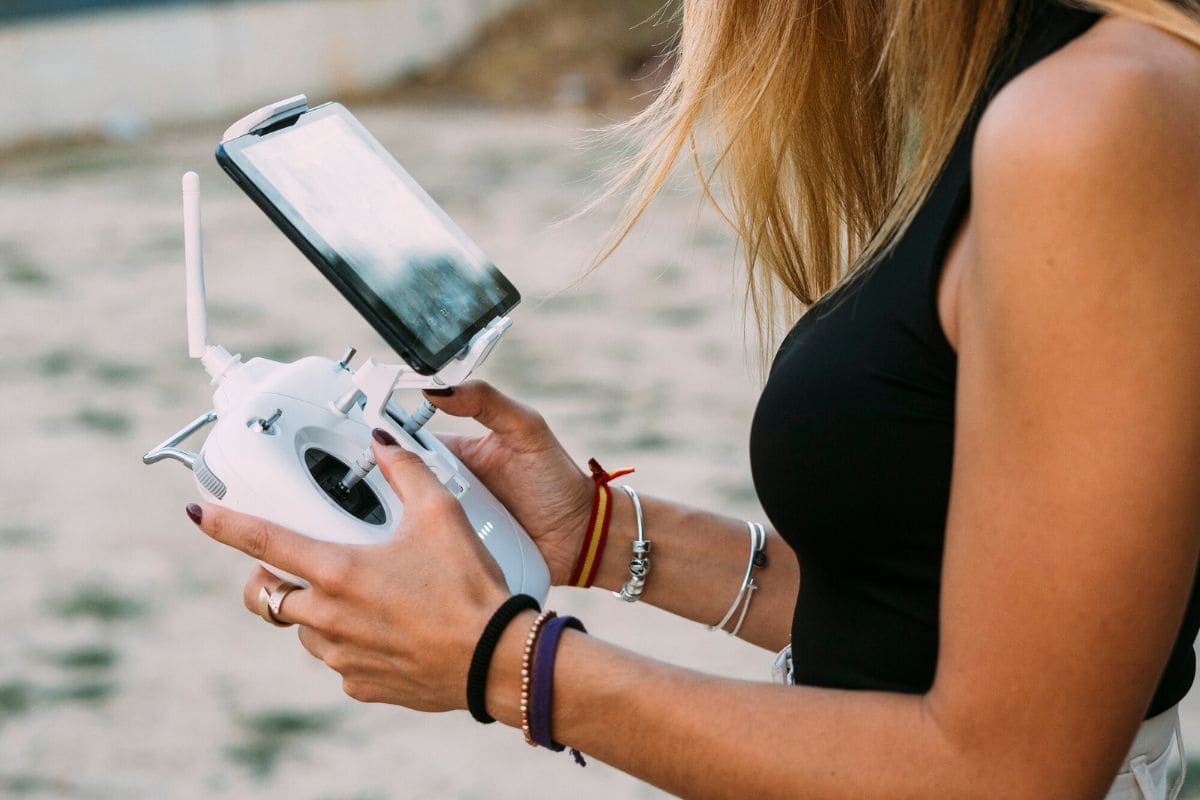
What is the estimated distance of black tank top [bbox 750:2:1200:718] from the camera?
85cm

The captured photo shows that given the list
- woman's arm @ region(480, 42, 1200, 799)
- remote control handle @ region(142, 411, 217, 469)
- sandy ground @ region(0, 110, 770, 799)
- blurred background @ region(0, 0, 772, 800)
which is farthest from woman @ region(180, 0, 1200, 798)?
sandy ground @ region(0, 110, 770, 799)

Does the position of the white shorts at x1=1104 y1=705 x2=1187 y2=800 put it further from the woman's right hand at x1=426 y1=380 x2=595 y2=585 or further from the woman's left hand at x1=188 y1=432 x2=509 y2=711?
the woman's right hand at x1=426 y1=380 x2=595 y2=585

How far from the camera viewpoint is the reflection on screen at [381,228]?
3.63 ft

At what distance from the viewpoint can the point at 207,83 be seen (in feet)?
34.8

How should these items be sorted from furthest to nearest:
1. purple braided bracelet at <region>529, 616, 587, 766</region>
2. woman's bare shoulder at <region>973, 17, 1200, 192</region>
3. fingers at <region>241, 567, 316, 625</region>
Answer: fingers at <region>241, 567, 316, 625</region> < purple braided bracelet at <region>529, 616, 587, 766</region> < woman's bare shoulder at <region>973, 17, 1200, 192</region>

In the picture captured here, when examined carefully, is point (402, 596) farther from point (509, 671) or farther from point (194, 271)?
point (194, 271)

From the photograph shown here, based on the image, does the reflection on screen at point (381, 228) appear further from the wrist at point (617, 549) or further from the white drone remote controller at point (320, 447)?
the wrist at point (617, 549)

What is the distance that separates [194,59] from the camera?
10547 millimetres

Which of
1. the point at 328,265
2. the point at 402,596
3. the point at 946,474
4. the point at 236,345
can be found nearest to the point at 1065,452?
the point at 946,474

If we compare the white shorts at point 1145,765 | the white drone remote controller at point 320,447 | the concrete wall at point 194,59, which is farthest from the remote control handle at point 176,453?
the concrete wall at point 194,59

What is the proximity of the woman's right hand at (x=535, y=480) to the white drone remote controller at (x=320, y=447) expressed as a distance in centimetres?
5

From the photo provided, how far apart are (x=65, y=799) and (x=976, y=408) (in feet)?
7.59

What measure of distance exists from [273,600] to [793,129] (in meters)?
0.62

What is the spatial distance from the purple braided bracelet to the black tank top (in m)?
0.19
